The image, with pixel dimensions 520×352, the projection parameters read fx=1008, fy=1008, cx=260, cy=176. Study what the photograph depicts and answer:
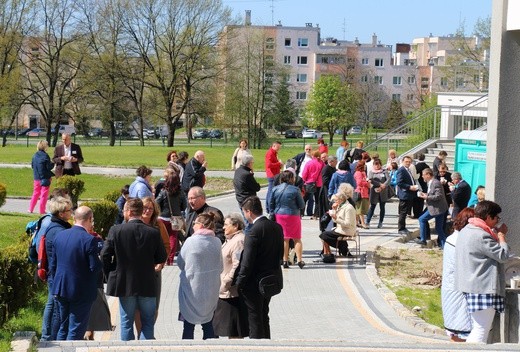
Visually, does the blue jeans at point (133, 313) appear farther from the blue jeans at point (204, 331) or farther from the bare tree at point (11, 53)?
the bare tree at point (11, 53)

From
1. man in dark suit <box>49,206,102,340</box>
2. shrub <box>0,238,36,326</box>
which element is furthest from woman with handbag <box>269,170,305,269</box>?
man in dark suit <box>49,206,102,340</box>

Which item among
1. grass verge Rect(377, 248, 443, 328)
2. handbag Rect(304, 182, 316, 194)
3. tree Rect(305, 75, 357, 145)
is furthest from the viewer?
tree Rect(305, 75, 357, 145)

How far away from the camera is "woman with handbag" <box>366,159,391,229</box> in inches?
921

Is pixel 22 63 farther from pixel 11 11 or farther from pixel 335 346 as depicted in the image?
pixel 335 346

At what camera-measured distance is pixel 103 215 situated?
18094 millimetres

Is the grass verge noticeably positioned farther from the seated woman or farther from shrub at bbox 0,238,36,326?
shrub at bbox 0,238,36,326

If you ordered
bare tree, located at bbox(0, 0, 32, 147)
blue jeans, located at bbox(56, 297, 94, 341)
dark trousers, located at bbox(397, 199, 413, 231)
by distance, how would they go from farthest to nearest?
bare tree, located at bbox(0, 0, 32, 147) → dark trousers, located at bbox(397, 199, 413, 231) → blue jeans, located at bbox(56, 297, 94, 341)

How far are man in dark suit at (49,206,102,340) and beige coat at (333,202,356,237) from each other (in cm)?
836

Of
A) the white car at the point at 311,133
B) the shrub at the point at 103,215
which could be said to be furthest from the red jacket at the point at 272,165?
the white car at the point at 311,133

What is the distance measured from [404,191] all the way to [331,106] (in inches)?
2621

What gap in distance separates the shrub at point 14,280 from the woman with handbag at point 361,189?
11581mm

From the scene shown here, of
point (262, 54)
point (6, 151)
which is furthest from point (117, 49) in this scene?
point (6, 151)

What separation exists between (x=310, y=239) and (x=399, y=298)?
5750 mm

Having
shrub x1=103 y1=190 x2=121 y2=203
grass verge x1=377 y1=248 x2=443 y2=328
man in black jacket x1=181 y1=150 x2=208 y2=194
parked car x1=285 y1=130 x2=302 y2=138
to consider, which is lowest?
parked car x1=285 y1=130 x2=302 y2=138
